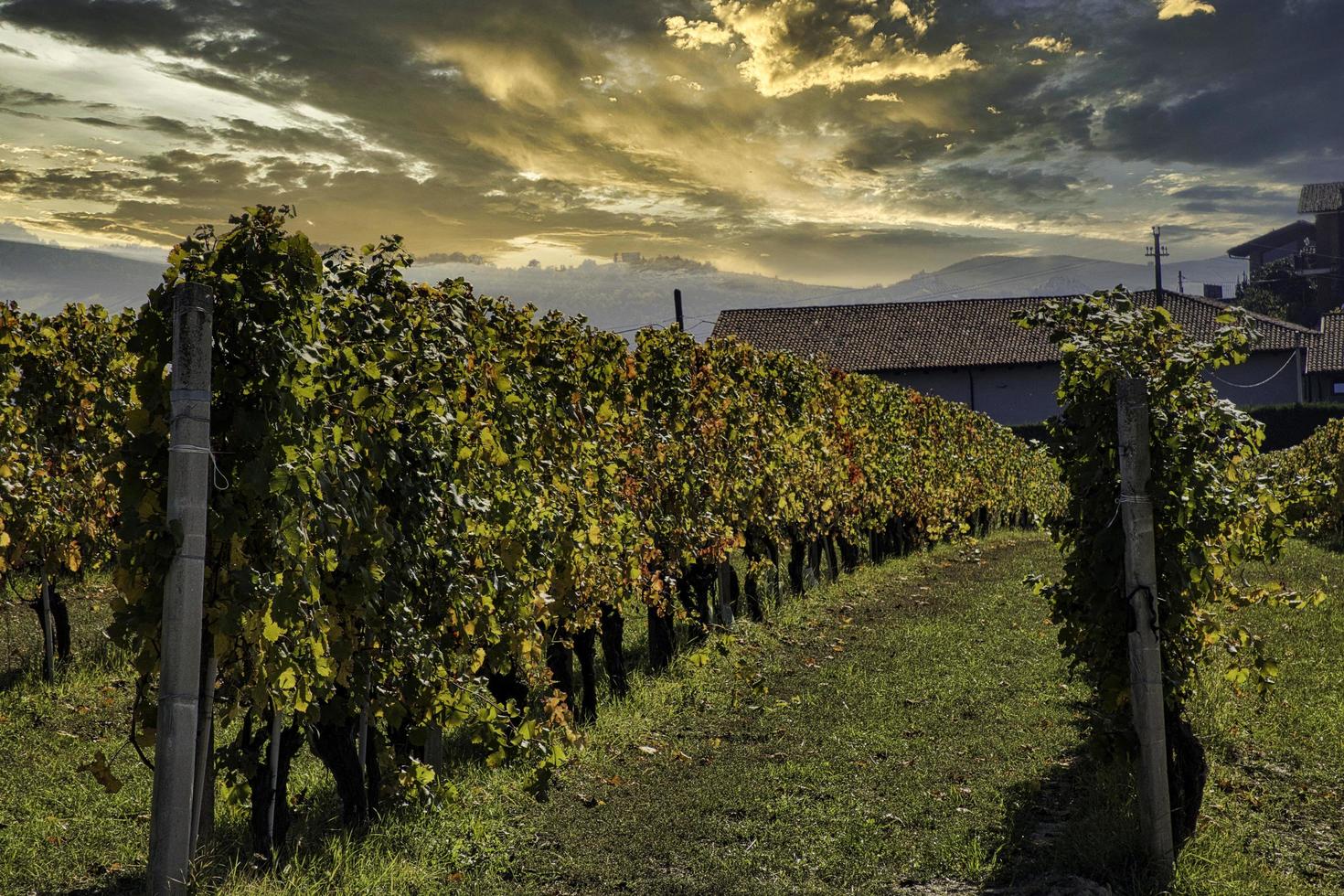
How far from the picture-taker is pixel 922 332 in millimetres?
57344

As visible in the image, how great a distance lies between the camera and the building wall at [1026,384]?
179ft

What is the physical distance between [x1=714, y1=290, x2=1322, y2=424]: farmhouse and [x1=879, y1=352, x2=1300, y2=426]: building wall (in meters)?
0.05

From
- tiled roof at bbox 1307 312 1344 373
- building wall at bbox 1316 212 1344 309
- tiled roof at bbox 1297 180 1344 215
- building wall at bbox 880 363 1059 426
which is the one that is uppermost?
tiled roof at bbox 1297 180 1344 215

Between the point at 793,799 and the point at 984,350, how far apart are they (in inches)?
2012

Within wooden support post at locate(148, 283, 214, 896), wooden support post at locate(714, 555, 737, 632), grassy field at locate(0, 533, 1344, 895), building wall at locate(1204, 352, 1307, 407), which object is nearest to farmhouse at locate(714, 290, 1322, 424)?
building wall at locate(1204, 352, 1307, 407)

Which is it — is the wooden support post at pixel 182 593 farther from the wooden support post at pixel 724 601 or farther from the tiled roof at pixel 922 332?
the tiled roof at pixel 922 332

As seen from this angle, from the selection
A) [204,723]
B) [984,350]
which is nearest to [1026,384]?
[984,350]

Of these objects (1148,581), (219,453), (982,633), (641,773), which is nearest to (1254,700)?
(982,633)

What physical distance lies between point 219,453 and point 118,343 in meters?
7.94

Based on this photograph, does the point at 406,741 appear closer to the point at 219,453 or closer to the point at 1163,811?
the point at 219,453

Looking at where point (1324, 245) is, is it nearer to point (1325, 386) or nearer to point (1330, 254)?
point (1330, 254)

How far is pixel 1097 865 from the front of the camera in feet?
18.2

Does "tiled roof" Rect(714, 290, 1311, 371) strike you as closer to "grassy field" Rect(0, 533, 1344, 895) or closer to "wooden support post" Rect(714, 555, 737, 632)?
"wooden support post" Rect(714, 555, 737, 632)

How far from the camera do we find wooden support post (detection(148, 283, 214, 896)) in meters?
4.17
